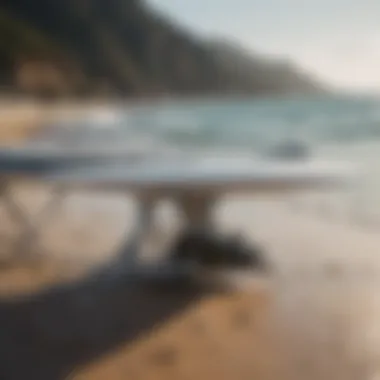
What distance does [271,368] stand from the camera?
2.91 ft

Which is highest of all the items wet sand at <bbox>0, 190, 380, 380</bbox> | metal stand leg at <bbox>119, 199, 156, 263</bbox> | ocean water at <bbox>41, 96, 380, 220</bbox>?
ocean water at <bbox>41, 96, 380, 220</bbox>

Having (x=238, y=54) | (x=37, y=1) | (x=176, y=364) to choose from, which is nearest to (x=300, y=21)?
(x=238, y=54)

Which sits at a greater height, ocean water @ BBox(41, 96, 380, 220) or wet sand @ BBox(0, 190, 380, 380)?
ocean water @ BBox(41, 96, 380, 220)

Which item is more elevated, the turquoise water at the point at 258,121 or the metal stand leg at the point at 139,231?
the turquoise water at the point at 258,121

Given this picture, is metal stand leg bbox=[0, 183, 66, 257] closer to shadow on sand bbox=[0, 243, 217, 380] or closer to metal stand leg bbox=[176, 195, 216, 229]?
shadow on sand bbox=[0, 243, 217, 380]

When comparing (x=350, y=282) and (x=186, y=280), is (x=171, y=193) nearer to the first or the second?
(x=186, y=280)

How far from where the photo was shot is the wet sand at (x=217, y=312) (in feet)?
2.94

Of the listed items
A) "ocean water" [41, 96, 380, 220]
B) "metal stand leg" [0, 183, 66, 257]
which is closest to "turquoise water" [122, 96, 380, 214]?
"ocean water" [41, 96, 380, 220]

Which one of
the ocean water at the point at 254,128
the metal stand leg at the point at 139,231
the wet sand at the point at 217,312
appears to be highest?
the ocean water at the point at 254,128

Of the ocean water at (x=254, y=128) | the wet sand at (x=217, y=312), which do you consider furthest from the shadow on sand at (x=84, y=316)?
the ocean water at (x=254, y=128)

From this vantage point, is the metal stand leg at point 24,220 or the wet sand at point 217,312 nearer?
the wet sand at point 217,312

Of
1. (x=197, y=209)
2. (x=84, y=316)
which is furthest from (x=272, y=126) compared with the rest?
(x=84, y=316)

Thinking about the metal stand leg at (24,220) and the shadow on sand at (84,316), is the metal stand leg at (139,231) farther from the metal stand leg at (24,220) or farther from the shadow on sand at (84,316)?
the metal stand leg at (24,220)

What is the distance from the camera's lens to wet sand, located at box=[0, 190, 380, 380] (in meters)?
0.90
